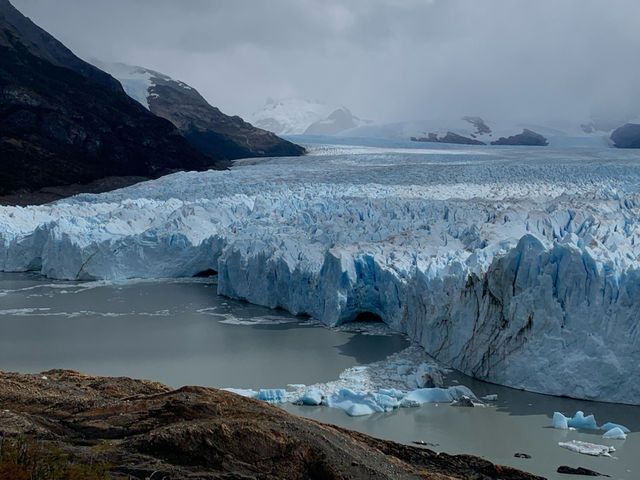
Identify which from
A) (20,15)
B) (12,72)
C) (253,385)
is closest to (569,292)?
(253,385)

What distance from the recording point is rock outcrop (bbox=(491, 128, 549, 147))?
37.7 meters

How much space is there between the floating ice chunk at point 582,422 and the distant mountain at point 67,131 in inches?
790

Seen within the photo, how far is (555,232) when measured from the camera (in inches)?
361

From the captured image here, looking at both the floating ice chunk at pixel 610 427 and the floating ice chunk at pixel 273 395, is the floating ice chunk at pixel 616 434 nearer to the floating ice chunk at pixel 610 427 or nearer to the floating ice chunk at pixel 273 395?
the floating ice chunk at pixel 610 427

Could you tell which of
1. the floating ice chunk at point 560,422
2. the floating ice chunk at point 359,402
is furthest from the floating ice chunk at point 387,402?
the floating ice chunk at point 560,422

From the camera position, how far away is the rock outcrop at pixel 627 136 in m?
35.6

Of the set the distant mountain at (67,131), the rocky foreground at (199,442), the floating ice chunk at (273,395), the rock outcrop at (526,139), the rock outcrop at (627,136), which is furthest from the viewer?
the rock outcrop at (526,139)

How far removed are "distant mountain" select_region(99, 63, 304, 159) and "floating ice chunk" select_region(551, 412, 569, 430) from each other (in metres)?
27.4

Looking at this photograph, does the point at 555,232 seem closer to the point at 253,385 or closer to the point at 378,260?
the point at 378,260

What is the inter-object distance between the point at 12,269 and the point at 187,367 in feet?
24.0

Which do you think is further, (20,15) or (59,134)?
(20,15)

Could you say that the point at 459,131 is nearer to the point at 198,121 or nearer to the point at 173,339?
the point at 198,121

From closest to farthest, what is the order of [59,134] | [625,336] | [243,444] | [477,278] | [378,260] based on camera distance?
[243,444] → [625,336] → [477,278] → [378,260] → [59,134]

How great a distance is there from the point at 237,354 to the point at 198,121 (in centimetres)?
3137
